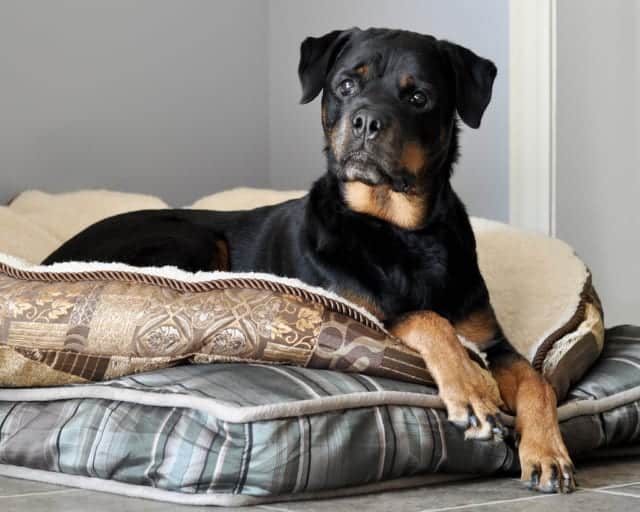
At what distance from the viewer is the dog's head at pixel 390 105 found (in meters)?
2.27

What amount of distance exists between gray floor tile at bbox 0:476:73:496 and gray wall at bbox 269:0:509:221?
2.33 metres

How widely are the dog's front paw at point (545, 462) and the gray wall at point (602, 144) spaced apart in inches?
78.4

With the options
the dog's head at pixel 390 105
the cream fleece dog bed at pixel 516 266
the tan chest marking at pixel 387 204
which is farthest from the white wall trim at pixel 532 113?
the tan chest marking at pixel 387 204

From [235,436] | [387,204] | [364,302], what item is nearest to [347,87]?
[387,204]

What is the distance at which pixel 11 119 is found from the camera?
12.5ft

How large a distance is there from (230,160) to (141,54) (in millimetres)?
620

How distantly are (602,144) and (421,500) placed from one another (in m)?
2.45

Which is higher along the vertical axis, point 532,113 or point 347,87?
point 347,87

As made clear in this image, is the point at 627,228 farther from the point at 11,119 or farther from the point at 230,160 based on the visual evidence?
the point at 11,119

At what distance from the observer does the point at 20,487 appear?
1964mm

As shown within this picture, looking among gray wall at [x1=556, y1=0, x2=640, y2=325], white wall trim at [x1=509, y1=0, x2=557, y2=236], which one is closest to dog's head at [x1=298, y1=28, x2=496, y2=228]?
white wall trim at [x1=509, y1=0, x2=557, y2=236]

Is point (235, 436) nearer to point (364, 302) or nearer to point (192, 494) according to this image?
point (192, 494)

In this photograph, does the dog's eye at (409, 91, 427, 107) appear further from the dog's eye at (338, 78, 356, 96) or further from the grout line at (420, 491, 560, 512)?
the grout line at (420, 491, 560, 512)

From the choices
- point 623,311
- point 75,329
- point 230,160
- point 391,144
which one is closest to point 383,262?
point 391,144
